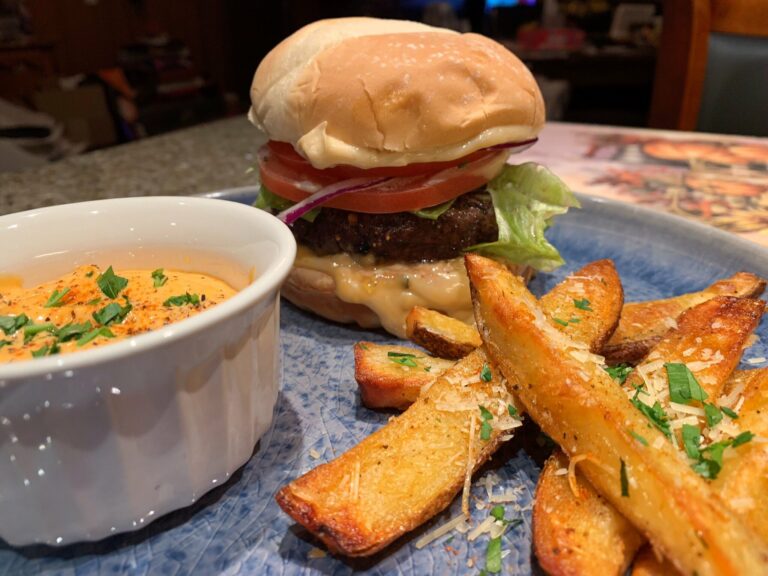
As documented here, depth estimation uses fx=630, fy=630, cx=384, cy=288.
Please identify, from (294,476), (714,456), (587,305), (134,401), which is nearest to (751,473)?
(714,456)

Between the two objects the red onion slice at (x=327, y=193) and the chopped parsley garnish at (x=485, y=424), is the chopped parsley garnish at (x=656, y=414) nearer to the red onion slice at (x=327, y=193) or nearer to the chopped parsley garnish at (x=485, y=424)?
the chopped parsley garnish at (x=485, y=424)

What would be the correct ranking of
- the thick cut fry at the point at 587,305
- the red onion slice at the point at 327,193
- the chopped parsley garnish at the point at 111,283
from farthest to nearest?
the red onion slice at the point at 327,193
the thick cut fry at the point at 587,305
the chopped parsley garnish at the point at 111,283

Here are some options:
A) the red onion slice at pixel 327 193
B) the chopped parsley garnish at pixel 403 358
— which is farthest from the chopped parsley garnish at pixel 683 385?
the red onion slice at pixel 327 193

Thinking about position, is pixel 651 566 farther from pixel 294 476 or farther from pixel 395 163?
pixel 395 163

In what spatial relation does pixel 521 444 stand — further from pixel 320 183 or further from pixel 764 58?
pixel 764 58

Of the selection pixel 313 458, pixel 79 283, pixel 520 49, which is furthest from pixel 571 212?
pixel 520 49
